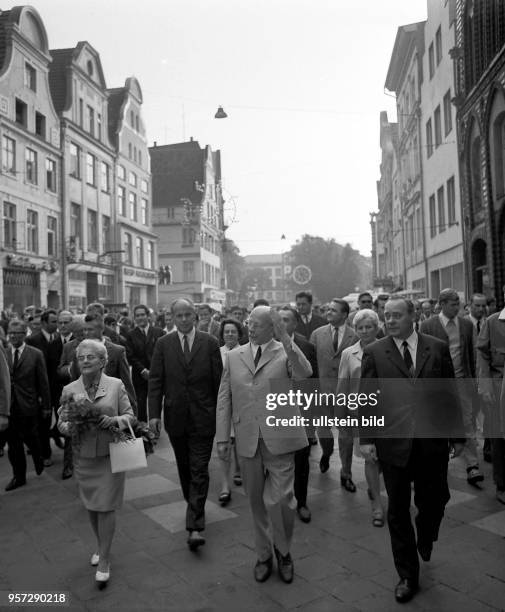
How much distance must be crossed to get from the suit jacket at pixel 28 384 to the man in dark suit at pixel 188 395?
240cm

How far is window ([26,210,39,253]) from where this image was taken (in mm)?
26142

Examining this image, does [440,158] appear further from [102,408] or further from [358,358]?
[102,408]

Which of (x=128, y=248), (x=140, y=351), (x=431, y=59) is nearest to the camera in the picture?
(x=140, y=351)

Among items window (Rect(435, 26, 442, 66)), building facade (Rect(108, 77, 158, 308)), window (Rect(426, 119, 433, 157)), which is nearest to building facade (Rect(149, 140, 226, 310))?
building facade (Rect(108, 77, 158, 308))

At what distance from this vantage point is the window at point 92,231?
109 feet

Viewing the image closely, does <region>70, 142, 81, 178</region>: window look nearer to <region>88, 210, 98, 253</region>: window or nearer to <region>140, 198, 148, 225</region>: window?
<region>88, 210, 98, 253</region>: window

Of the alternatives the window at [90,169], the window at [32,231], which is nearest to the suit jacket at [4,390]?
the window at [32,231]

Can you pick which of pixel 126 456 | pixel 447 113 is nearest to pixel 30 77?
pixel 447 113

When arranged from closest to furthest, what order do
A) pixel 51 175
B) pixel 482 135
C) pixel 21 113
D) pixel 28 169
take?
pixel 482 135, pixel 21 113, pixel 28 169, pixel 51 175

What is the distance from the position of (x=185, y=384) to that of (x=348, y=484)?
2.20 metres

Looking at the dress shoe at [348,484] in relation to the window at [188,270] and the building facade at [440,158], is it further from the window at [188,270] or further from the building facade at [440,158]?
the window at [188,270]

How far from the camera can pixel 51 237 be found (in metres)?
28.6

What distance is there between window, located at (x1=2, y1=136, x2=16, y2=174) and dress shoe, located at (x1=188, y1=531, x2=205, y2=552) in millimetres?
23228

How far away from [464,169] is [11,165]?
1885cm
